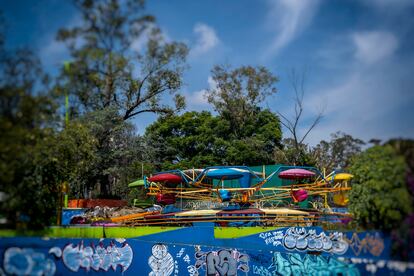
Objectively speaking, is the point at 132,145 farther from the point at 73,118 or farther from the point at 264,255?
the point at 73,118

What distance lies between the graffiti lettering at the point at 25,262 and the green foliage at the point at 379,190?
26.4ft

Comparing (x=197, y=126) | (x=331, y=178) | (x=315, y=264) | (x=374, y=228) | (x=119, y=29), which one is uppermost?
(x=197, y=126)

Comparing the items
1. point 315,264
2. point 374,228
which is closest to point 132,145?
point 315,264

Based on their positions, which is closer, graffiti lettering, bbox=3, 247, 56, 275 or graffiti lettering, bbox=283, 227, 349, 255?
graffiti lettering, bbox=3, 247, 56, 275

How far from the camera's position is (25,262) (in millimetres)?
10891

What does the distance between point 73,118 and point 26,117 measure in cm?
210

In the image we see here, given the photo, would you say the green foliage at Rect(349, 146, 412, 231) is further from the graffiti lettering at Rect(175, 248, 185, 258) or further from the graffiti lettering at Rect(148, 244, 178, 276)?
the graffiti lettering at Rect(148, 244, 178, 276)

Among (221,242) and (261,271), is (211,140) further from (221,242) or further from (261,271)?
(261,271)

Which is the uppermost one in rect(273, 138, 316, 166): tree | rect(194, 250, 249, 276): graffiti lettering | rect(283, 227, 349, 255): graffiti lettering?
rect(273, 138, 316, 166): tree

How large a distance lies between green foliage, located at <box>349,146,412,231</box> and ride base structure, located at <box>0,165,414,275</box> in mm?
447

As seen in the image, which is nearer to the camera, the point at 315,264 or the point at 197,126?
the point at 315,264

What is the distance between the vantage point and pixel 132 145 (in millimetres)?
29859

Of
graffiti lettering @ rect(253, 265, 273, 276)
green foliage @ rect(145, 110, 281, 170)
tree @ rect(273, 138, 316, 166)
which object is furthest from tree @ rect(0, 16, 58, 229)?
green foliage @ rect(145, 110, 281, 170)

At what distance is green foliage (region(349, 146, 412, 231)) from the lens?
10.2 metres
